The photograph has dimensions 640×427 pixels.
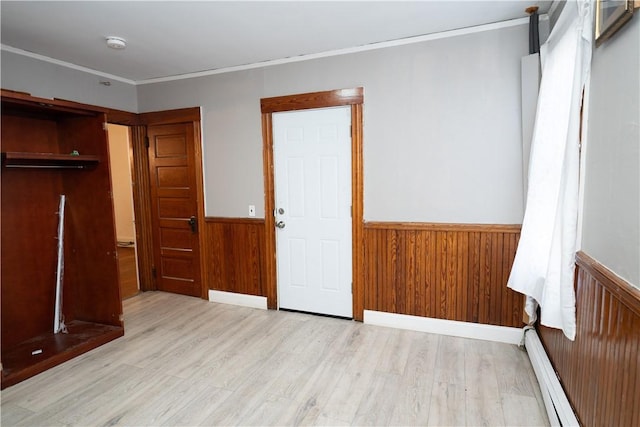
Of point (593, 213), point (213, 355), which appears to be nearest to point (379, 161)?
point (593, 213)

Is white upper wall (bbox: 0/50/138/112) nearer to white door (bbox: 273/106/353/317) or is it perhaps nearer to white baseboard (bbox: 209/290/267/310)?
white door (bbox: 273/106/353/317)

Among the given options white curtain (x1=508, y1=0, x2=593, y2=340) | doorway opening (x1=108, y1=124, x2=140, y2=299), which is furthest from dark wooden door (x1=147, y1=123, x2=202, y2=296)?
white curtain (x1=508, y1=0, x2=593, y2=340)

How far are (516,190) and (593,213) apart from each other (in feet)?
3.85

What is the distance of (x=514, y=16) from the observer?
258 cm

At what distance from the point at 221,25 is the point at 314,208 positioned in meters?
1.72

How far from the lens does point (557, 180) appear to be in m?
2.07

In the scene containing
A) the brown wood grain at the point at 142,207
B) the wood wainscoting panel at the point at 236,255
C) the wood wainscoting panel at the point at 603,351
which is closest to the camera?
the wood wainscoting panel at the point at 603,351

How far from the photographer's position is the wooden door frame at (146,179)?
12.6 ft

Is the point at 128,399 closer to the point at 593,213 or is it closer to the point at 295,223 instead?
the point at 295,223

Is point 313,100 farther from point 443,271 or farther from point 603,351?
point 603,351

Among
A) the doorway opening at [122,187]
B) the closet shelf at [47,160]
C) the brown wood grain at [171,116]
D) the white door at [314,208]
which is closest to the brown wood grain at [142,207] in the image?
the brown wood grain at [171,116]

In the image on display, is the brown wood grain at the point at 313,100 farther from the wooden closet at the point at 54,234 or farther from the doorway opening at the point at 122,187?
the doorway opening at the point at 122,187

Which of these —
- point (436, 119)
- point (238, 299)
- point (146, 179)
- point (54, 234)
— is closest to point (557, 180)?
point (436, 119)

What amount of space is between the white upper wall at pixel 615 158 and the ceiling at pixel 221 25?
122 cm
